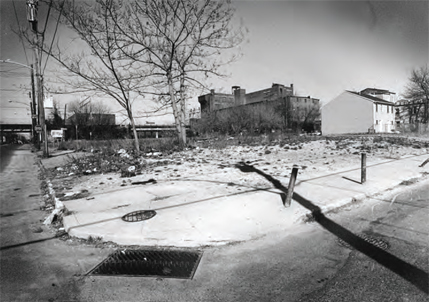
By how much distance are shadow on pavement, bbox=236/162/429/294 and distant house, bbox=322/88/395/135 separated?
45.7m

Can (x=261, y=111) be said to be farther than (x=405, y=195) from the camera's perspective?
Yes

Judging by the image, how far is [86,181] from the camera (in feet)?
30.1

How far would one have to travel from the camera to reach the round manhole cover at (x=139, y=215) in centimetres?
506

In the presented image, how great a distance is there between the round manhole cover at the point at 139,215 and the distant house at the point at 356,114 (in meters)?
47.3

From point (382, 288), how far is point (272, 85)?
72239 millimetres

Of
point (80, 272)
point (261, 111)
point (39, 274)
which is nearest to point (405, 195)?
point (80, 272)

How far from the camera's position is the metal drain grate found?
3322 mm

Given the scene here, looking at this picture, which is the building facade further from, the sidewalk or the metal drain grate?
the metal drain grate

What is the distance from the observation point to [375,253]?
141 inches

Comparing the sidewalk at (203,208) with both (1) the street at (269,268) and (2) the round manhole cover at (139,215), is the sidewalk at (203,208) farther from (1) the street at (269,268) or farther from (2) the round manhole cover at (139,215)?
(1) the street at (269,268)

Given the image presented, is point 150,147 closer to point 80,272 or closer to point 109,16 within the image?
point 109,16

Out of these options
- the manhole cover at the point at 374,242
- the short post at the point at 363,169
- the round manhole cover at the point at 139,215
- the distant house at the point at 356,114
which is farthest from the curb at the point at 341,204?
the distant house at the point at 356,114

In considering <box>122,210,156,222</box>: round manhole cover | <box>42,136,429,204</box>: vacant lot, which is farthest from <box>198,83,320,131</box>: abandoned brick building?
<box>122,210,156,222</box>: round manhole cover

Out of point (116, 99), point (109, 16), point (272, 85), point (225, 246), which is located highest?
point (272, 85)
